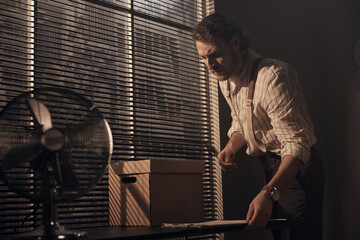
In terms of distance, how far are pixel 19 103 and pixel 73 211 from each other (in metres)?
0.84

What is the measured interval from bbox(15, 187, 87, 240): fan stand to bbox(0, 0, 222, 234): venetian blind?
437 mm

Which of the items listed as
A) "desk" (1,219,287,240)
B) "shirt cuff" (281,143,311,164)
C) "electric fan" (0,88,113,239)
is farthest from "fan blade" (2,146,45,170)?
"shirt cuff" (281,143,311,164)

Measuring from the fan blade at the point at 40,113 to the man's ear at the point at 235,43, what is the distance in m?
1.22

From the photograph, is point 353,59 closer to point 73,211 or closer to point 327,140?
point 327,140

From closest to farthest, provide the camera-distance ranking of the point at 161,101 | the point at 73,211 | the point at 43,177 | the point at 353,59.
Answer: the point at 43,177
the point at 73,211
the point at 161,101
the point at 353,59

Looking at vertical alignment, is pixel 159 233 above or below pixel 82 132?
below

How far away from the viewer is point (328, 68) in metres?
3.70

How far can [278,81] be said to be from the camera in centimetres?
211

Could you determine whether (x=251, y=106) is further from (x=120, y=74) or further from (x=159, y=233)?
(x=159, y=233)

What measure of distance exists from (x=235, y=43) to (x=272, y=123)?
53 centimetres

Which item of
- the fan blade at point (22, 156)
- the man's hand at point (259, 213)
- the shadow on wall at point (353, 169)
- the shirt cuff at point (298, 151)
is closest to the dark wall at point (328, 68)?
the shadow on wall at point (353, 169)

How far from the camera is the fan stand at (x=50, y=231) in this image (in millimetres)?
1330

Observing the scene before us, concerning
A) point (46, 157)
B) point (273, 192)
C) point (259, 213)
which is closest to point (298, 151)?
point (273, 192)

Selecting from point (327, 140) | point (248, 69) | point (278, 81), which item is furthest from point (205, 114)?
point (327, 140)
